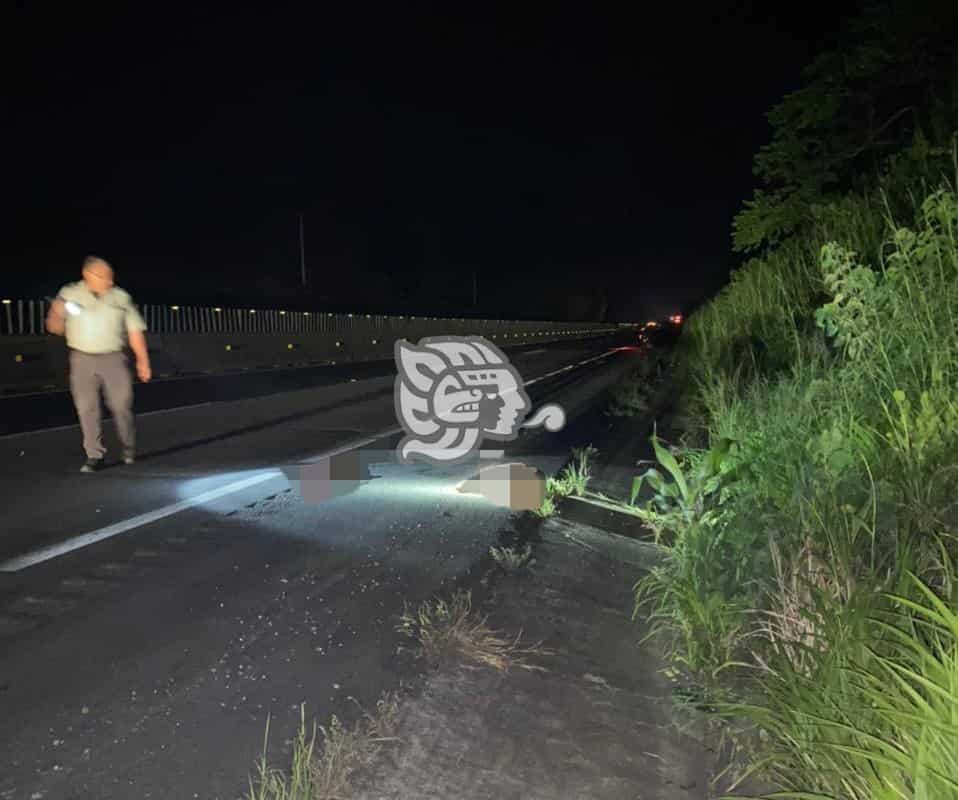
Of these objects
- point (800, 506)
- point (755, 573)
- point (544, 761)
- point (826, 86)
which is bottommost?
point (544, 761)

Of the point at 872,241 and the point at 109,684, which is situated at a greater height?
the point at 872,241

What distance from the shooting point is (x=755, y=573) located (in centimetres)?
395

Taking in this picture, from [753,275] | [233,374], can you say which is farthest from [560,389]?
[233,374]

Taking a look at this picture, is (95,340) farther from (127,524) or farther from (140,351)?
(127,524)

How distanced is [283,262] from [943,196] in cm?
8187

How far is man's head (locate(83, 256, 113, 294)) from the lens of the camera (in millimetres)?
8180

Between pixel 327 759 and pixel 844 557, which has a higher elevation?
pixel 844 557

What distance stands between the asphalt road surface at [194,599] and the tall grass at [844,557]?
5.09 ft

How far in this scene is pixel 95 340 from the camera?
827cm

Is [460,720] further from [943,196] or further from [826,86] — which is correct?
[826,86]

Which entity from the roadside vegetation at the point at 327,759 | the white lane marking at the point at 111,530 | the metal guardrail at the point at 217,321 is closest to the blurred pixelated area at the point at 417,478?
the white lane marking at the point at 111,530

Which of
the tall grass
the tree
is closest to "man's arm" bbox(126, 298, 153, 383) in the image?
the tall grass

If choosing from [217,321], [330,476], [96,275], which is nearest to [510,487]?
[330,476]

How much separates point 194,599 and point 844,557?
11.3ft
